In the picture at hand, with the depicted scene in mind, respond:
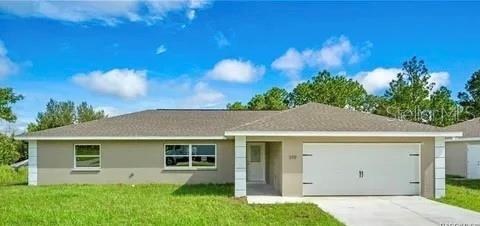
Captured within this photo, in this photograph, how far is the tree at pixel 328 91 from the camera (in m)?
49.2

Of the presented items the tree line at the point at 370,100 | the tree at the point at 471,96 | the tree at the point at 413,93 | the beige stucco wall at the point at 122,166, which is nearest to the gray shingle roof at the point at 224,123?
the beige stucco wall at the point at 122,166

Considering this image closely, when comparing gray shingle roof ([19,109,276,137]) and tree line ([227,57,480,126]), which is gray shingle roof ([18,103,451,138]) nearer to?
gray shingle roof ([19,109,276,137])

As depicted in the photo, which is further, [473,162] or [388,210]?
[473,162]

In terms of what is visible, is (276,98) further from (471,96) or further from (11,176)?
(11,176)

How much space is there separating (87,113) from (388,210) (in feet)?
183

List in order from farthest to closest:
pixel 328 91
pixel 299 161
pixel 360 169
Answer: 1. pixel 328 91
2. pixel 360 169
3. pixel 299 161

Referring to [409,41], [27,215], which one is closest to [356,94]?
[409,41]

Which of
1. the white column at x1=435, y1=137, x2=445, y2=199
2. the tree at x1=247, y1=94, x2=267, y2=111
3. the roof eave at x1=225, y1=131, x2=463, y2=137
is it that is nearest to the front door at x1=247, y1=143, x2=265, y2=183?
the roof eave at x1=225, y1=131, x2=463, y2=137

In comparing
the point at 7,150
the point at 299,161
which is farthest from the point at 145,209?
the point at 7,150

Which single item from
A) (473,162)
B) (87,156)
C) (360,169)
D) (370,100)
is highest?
(370,100)

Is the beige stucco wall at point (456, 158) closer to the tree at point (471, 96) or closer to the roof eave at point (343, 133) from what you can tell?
the roof eave at point (343, 133)

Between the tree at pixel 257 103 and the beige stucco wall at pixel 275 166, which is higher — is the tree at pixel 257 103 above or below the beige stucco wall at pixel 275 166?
above

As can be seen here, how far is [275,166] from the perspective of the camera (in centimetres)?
2028

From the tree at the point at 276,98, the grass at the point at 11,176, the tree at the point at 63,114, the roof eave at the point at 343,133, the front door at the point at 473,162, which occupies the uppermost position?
the tree at the point at 276,98
